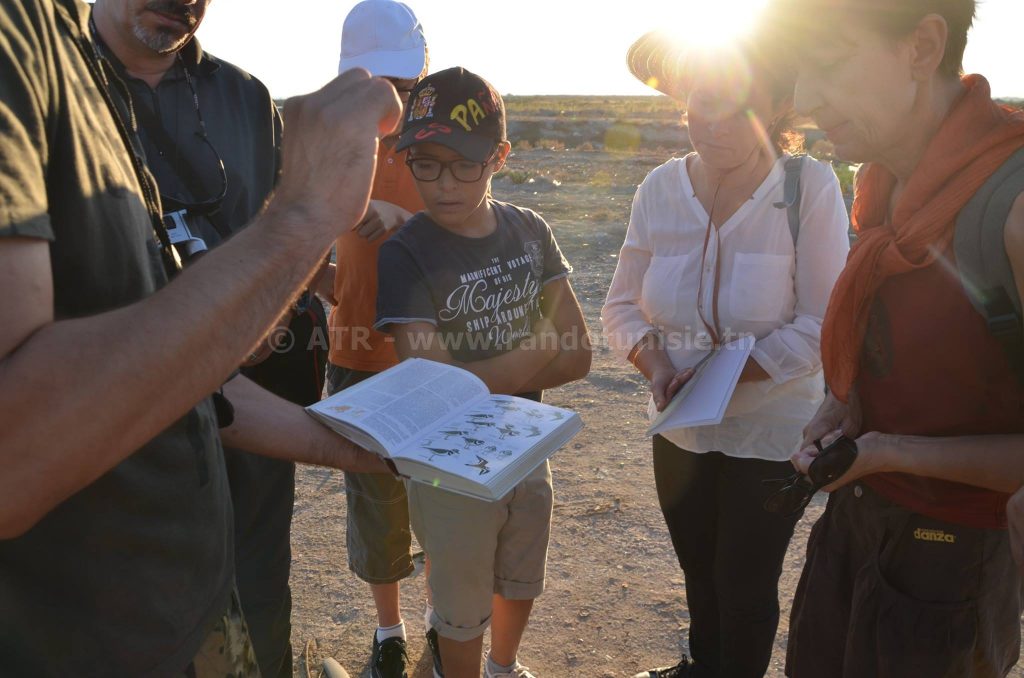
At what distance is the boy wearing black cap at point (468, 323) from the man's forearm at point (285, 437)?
638 mm

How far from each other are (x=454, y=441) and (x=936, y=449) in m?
1.07

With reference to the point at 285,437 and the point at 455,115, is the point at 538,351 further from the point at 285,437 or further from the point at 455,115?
the point at 285,437

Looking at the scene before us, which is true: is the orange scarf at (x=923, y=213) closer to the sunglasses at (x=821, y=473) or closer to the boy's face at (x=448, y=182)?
the sunglasses at (x=821, y=473)

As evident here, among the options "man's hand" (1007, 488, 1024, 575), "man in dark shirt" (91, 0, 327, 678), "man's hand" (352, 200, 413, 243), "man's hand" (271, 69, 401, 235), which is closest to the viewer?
"man's hand" (271, 69, 401, 235)

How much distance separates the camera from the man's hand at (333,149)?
1057mm

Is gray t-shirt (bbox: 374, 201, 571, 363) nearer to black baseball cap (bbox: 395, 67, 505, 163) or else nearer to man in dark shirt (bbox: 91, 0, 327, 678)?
black baseball cap (bbox: 395, 67, 505, 163)

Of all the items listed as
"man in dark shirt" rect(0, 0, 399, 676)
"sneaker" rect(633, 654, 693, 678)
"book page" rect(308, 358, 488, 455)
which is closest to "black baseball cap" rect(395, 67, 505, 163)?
"book page" rect(308, 358, 488, 455)

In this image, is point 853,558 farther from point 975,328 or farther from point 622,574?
point 622,574

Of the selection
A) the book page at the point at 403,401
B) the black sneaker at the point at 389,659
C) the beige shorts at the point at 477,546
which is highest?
the book page at the point at 403,401

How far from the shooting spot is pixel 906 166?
5.63 ft

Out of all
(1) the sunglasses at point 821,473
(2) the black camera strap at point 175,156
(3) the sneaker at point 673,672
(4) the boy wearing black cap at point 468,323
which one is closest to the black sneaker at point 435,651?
(4) the boy wearing black cap at point 468,323

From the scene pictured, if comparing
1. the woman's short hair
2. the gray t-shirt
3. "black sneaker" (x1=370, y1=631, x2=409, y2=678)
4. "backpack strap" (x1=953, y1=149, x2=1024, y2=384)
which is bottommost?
"black sneaker" (x1=370, y1=631, x2=409, y2=678)

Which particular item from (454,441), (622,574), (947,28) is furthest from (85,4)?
(622,574)

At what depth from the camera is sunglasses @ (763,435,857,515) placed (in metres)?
1.67
